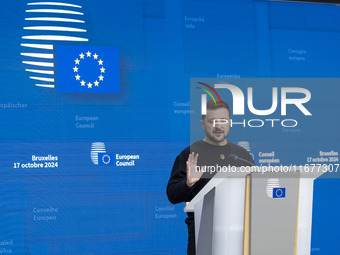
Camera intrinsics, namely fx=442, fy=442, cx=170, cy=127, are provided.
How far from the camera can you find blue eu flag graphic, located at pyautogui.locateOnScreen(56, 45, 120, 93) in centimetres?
344

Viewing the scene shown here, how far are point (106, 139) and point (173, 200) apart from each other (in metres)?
1.38

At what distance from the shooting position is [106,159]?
349 cm

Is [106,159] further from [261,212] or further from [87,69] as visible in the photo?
[261,212]

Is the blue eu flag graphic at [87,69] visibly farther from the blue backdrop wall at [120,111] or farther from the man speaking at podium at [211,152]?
the man speaking at podium at [211,152]

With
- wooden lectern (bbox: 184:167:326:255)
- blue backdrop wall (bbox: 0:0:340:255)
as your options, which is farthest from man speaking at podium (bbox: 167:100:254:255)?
blue backdrop wall (bbox: 0:0:340:255)

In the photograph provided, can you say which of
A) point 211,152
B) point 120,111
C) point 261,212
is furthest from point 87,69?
point 261,212

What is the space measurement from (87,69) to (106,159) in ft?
2.38

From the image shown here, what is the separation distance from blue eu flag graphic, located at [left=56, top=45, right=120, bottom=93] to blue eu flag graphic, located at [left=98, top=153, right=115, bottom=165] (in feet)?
1.66

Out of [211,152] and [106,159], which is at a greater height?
[211,152]

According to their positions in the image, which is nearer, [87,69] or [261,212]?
[261,212]

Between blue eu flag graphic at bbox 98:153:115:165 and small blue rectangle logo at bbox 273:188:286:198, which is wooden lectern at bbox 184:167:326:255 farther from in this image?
blue eu flag graphic at bbox 98:153:115:165

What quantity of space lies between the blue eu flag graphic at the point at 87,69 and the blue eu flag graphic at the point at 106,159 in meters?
0.51

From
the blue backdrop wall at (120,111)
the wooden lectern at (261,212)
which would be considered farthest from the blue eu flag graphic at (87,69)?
the wooden lectern at (261,212)

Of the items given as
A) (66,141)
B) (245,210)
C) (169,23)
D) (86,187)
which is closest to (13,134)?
(66,141)
